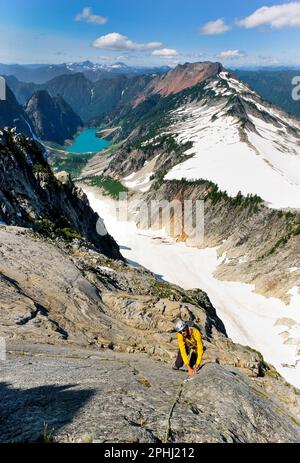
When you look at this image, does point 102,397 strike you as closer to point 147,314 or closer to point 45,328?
point 45,328

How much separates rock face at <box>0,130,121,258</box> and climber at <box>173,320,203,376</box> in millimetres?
27169

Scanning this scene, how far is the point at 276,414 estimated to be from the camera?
59.5 feet

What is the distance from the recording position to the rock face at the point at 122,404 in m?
11.9

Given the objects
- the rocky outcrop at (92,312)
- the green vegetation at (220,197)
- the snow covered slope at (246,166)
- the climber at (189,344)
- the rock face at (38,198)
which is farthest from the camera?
the snow covered slope at (246,166)

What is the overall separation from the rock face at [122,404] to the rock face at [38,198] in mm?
25351

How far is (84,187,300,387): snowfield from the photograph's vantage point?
66875 millimetres

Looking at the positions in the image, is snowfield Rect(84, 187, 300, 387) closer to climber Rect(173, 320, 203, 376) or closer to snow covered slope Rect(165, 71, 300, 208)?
snow covered slope Rect(165, 71, 300, 208)

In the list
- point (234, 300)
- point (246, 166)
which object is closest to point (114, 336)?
point (234, 300)

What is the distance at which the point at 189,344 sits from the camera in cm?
1964

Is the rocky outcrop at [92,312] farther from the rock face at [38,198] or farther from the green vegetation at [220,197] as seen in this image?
the green vegetation at [220,197]

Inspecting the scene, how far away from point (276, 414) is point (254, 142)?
175890 mm

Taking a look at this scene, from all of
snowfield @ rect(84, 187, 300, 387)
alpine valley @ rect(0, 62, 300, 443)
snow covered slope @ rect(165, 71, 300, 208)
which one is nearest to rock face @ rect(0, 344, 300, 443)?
alpine valley @ rect(0, 62, 300, 443)

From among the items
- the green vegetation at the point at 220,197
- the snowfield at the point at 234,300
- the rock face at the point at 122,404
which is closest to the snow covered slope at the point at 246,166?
the green vegetation at the point at 220,197

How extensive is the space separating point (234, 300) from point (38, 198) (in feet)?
160
